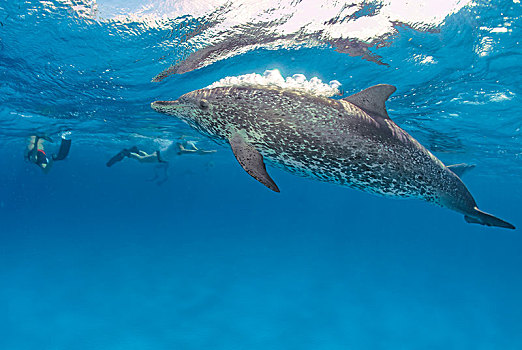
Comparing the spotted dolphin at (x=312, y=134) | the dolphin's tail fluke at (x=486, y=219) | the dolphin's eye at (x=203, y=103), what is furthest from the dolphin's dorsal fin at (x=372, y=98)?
the dolphin's tail fluke at (x=486, y=219)

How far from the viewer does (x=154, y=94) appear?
47.0 ft

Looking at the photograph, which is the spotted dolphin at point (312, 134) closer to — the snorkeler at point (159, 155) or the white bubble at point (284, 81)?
the white bubble at point (284, 81)

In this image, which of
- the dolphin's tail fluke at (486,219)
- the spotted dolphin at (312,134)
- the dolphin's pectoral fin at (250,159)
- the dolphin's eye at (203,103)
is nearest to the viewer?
the dolphin's pectoral fin at (250,159)

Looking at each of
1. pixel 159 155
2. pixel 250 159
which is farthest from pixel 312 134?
pixel 159 155

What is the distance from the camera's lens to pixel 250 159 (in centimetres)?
396

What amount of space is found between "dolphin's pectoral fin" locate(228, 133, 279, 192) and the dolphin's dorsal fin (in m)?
1.71

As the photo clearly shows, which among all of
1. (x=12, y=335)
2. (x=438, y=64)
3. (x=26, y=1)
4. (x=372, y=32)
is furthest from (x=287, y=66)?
(x=12, y=335)

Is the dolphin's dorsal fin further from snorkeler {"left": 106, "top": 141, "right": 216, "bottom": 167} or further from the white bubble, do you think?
snorkeler {"left": 106, "top": 141, "right": 216, "bottom": 167}

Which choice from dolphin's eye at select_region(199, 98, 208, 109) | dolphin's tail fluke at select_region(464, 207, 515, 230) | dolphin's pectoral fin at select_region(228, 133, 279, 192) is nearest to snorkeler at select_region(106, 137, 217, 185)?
dolphin's eye at select_region(199, 98, 208, 109)

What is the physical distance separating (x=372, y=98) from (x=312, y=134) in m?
1.38

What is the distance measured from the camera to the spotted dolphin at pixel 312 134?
393 cm

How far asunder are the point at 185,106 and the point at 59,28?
23.5 ft

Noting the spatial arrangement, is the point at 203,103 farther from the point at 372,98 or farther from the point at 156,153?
the point at 156,153

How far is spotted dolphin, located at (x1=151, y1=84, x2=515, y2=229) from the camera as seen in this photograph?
12.9 feet
